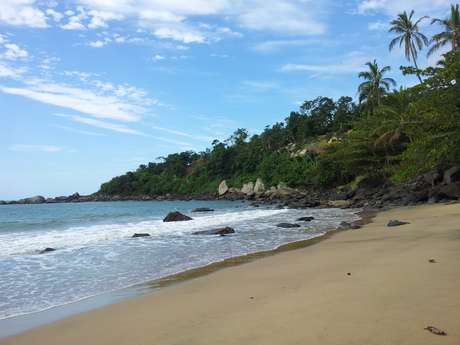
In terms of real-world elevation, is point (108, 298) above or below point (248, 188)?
below

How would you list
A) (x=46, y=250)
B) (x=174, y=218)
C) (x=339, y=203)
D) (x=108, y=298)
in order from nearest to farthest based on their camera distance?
1. (x=108, y=298)
2. (x=46, y=250)
3. (x=174, y=218)
4. (x=339, y=203)

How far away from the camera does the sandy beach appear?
445cm

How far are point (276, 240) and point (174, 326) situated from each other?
9.94m

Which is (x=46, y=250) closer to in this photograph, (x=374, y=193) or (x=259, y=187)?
(x=374, y=193)

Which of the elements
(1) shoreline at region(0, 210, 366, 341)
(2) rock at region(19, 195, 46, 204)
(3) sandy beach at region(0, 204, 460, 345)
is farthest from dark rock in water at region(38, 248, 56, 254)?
(2) rock at region(19, 195, 46, 204)

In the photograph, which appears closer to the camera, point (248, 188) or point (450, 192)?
point (450, 192)

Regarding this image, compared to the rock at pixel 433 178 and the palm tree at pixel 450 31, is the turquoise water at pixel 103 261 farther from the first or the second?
the palm tree at pixel 450 31

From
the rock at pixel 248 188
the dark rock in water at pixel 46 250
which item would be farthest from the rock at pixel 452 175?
the rock at pixel 248 188

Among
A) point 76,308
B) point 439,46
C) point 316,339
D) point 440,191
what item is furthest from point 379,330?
point 439,46

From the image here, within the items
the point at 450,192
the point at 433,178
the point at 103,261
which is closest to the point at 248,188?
the point at 433,178

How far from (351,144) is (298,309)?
122 feet

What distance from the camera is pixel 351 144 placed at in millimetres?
40625

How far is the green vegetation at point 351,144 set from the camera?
1085 centimetres

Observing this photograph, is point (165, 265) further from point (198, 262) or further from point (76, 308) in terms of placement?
point (76, 308)
